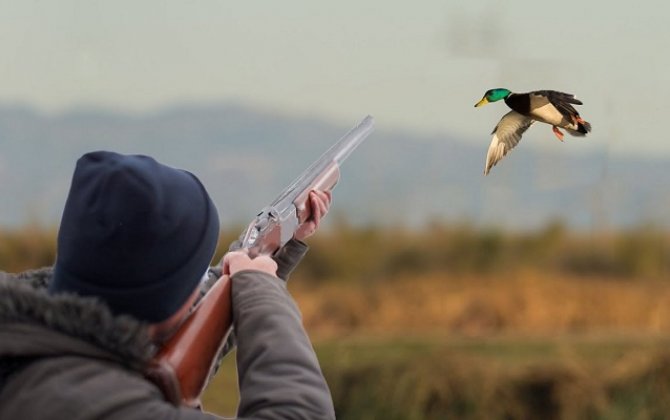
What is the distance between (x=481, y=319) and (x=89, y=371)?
539cm

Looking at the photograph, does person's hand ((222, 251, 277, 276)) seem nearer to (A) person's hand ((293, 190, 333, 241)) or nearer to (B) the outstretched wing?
(A) person's hand ((293, 190, 333, 241))

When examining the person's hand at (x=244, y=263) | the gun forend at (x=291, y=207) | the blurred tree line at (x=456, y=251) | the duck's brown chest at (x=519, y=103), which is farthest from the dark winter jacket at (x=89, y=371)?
the blurred tree line at (x=456, y=251)

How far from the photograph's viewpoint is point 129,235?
152 cm

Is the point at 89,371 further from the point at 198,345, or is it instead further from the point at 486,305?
the point at 486,305

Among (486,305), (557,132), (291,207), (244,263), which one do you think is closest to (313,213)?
(291,207)

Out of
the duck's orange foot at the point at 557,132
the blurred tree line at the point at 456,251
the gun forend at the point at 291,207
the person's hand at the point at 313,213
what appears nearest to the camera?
the duck's orange foot at the point at 557,132

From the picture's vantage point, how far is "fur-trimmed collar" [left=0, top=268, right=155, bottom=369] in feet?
4.89

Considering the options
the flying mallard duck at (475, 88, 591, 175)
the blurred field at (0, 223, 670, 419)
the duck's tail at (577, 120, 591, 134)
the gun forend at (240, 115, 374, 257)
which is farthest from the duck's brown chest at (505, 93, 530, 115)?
the blurred field at (0, 223, 670, 419)

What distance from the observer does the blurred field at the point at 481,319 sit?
548cm

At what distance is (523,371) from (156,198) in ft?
14.0

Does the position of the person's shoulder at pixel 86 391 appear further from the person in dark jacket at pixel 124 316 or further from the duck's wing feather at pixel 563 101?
the duck's wing feather at pixel 563 101

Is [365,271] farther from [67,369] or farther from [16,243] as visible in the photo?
[67,369]

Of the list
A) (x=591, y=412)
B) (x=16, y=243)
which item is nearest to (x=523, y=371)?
(x=591, y=412)

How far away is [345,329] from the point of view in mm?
6629
